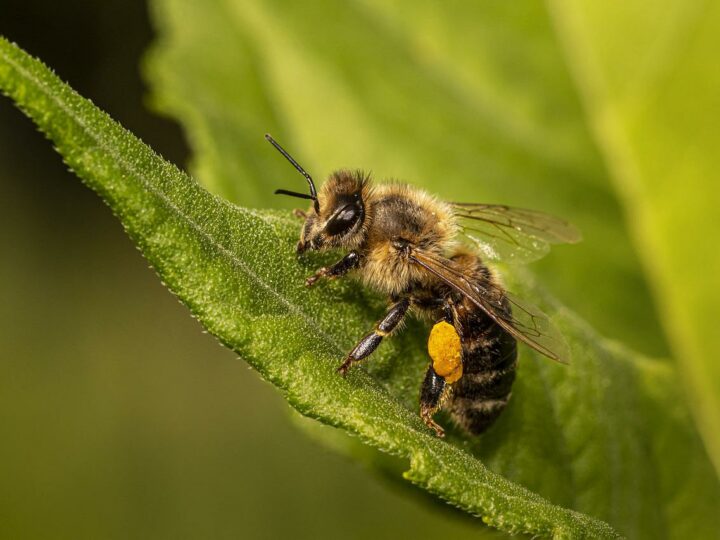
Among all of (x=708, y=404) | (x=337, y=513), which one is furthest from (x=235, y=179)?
(x=337, y=513)

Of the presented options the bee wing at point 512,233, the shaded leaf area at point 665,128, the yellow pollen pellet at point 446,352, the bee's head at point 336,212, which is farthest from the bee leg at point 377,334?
the shaded leaf area at point 665,128

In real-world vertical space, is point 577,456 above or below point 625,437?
below

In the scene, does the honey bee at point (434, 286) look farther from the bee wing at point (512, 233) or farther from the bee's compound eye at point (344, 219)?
the bee wing at point (512, 233)

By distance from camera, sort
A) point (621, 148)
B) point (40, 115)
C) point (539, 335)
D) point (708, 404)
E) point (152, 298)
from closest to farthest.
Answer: point (40, 115) < point (539, 335) < point (708, 404) < point (621, 148) < point (152, 298)

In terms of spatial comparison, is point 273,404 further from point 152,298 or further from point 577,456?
point 577,456

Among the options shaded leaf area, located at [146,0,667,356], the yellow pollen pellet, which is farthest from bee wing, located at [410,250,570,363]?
shaded leaf area, located at [146,0,667,356]

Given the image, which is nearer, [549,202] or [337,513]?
[549,202]

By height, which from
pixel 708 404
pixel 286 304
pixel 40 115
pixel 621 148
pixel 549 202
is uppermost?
pixel 621 148

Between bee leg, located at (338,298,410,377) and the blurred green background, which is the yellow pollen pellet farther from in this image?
the blurred green background
